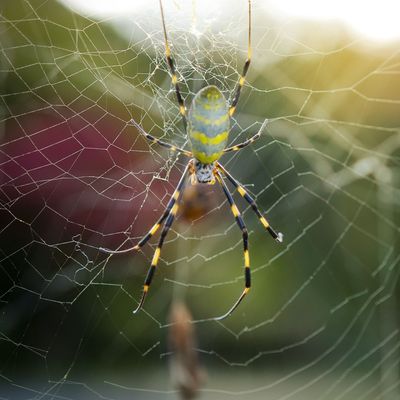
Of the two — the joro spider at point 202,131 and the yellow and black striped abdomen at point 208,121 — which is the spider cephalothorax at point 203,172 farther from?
the yellow and black striped abdomen at point 208,121

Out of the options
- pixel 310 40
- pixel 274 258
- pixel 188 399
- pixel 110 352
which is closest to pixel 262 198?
pixel 274 258

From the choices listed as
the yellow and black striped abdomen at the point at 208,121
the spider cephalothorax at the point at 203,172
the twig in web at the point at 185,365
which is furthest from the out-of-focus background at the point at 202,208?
the twig in web at the point at 185,365

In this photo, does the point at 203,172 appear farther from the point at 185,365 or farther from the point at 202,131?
the point at 185,365

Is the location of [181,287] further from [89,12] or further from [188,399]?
[188,399]

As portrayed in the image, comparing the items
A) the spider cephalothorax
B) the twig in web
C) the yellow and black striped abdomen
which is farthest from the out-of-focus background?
the twig in web

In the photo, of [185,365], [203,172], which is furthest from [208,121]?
[185,365]

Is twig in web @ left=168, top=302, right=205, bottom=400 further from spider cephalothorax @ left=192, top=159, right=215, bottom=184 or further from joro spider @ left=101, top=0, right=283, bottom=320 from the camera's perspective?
spider cephalothorax @ left=192, top=159, right=215, bottom=184
